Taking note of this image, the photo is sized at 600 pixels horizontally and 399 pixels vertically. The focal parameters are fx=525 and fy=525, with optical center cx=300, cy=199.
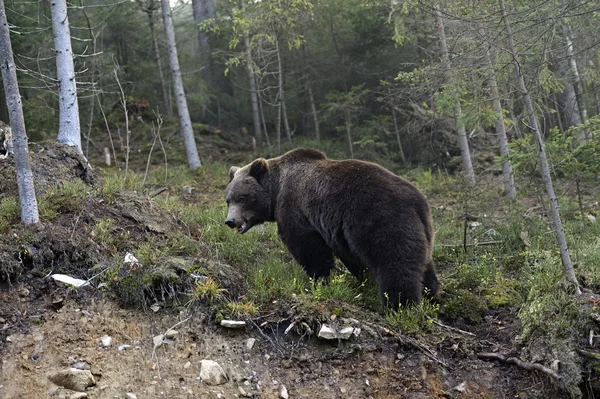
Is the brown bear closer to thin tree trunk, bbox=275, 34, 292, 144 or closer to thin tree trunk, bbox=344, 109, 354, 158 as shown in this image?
thin tree trunk, bbox=275, 34, 292, 144

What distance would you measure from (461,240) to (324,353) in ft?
13.0

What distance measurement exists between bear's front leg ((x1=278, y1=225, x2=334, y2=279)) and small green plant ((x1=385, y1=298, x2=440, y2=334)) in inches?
47.5

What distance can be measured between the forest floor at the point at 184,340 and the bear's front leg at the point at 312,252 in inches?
31.0

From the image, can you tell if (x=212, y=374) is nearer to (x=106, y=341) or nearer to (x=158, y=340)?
(x=158, y=340)

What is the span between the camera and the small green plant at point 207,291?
5289 mm

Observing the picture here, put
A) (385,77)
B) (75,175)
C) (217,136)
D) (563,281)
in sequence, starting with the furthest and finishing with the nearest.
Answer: (217,136) < (385,77) < (75,175) < (563,281)

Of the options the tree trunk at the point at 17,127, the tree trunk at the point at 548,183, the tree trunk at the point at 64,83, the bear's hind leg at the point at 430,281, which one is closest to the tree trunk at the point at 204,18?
the tree trunk at the point at 64,83

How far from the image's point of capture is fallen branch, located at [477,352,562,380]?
182 inches

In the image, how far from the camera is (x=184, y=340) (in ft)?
16.1

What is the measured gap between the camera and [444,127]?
14.9m

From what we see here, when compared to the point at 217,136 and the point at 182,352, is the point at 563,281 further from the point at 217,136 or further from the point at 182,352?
the point at 217,136

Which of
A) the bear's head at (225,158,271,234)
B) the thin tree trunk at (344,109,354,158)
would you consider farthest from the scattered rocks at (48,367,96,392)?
the thin tree trunk at (344,109,354,158)

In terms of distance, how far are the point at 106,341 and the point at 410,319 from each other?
2.88 metres

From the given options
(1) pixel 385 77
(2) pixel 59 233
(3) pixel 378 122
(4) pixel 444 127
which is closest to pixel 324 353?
(2) pixel 59 233
